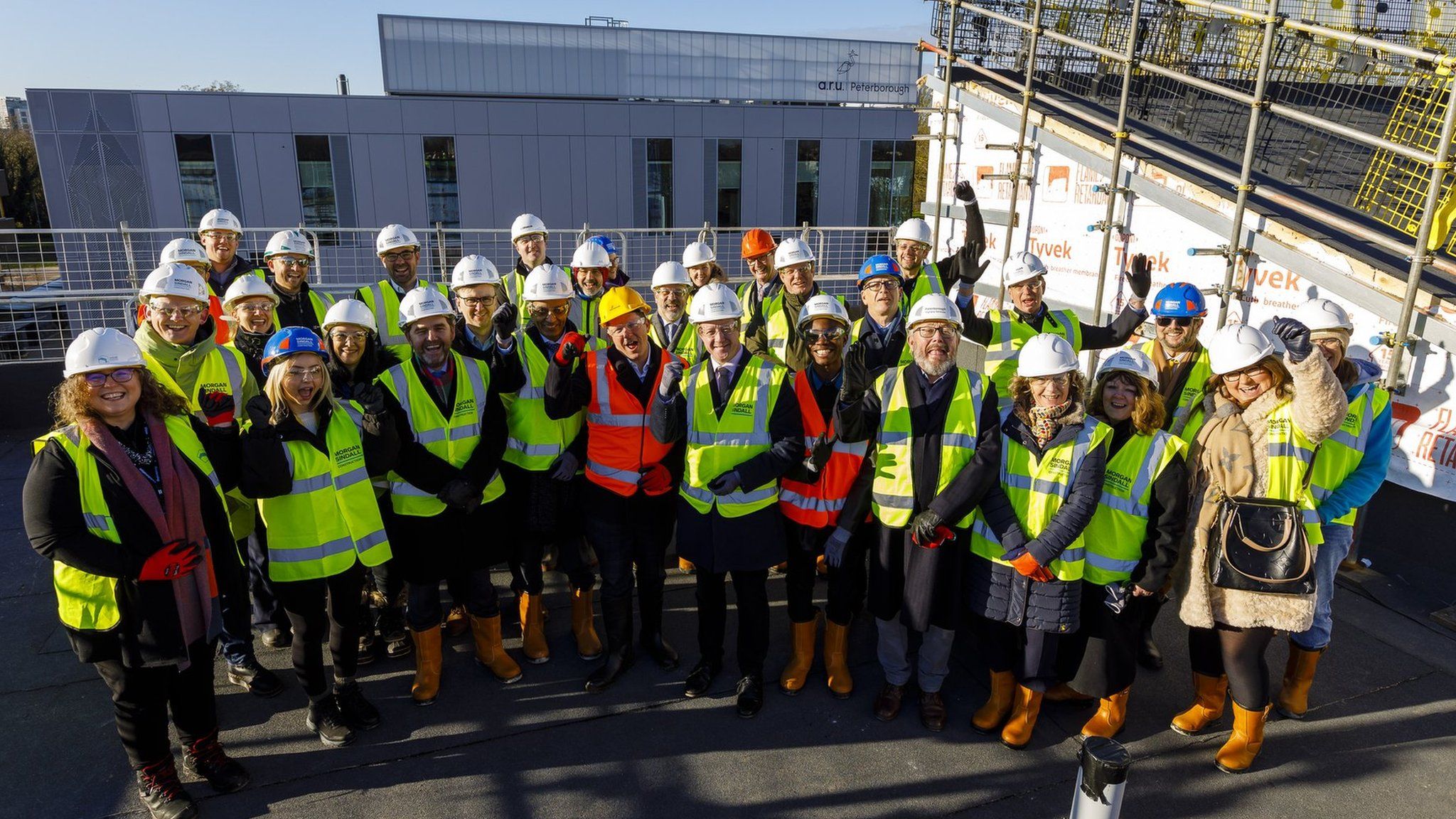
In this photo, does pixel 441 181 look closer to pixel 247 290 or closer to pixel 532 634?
pixel 247 290

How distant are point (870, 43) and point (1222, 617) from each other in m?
24.4

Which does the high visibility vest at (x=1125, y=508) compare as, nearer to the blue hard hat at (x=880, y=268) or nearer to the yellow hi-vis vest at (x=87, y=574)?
the blue hard hat at (x=880, y=268)

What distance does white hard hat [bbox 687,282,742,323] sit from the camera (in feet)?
13.8

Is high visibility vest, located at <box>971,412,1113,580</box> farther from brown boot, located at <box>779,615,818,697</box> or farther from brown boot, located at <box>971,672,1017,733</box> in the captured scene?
brown boot, located at <box>779,615,818,697</box>

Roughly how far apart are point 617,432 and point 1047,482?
6.87 ft

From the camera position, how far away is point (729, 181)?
21.2m

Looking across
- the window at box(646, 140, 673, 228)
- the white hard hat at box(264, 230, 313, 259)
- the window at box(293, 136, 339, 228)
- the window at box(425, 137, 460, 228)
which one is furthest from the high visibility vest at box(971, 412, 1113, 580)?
the window at box(293, 136, 339, 228)

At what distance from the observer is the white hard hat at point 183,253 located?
562 centimetres

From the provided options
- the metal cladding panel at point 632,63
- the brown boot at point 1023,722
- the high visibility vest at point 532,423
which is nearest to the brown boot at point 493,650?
the high visibility vest at point 532,423

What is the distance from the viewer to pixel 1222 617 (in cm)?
383

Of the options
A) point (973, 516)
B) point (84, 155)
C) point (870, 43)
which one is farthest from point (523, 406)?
point (870, 43)

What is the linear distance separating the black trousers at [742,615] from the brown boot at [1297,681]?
8.88 feet

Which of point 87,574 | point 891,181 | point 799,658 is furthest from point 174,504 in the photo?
point 891,181

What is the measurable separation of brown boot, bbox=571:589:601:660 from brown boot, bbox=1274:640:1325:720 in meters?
3.68
